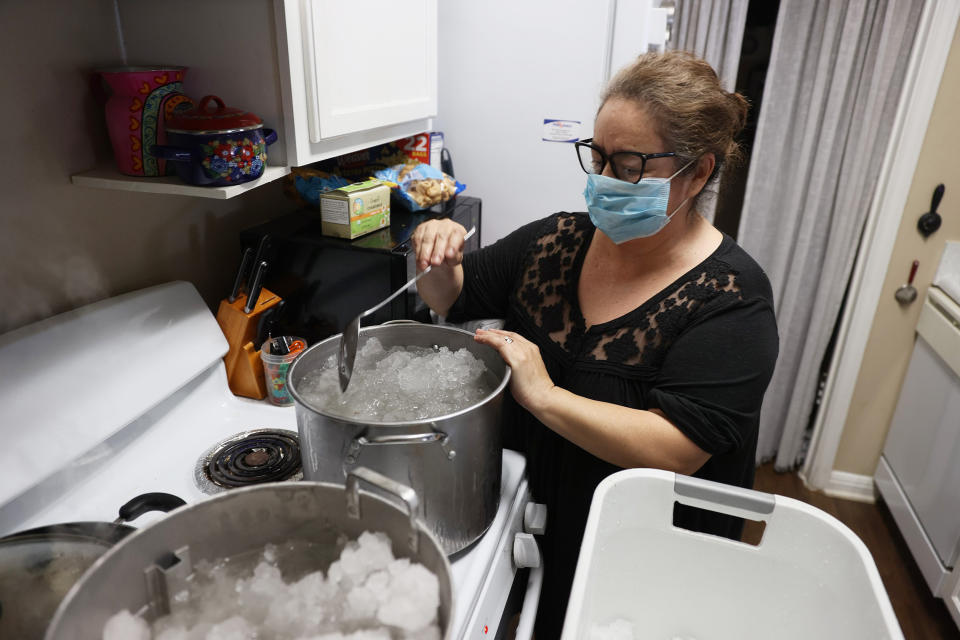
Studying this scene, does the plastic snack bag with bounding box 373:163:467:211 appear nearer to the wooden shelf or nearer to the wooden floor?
the wooden shelf

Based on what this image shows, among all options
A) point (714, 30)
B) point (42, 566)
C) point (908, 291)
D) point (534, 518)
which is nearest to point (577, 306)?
point (534, 518)

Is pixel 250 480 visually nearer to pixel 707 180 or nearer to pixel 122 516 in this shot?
pixel 122 516

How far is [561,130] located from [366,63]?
0.79 m

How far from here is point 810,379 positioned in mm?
2385

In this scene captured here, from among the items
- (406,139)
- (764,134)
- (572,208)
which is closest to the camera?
(406,139)

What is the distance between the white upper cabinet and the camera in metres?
1.02

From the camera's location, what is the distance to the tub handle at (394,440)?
69cm

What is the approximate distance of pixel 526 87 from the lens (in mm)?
1873

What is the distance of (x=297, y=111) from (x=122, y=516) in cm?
70

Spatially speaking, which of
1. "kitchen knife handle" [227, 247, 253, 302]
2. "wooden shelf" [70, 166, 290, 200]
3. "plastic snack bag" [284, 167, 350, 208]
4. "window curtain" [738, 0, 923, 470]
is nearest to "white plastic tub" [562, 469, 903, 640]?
"wooden shelf" [70, 166, 290, 200]

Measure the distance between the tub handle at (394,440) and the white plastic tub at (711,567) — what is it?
0.21 m

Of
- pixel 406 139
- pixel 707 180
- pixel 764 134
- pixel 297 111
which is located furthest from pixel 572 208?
pixel 297 111

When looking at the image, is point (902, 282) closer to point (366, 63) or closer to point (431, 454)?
point (366, 63)

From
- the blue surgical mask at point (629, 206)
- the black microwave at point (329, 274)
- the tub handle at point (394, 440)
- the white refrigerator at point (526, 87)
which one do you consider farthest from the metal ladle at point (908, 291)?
the tub handle at point (394, 440)
